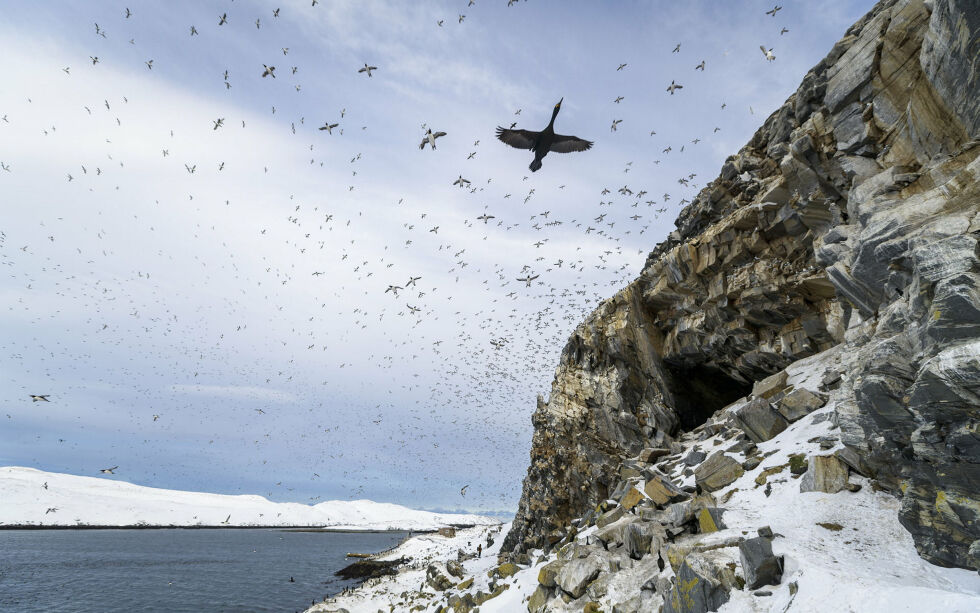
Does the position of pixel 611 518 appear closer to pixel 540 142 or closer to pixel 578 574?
pixel 578 574

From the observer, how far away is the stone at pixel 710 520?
41.0ft

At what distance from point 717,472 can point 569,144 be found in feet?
58.2

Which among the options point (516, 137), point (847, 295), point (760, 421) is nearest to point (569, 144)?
point (516, 137)

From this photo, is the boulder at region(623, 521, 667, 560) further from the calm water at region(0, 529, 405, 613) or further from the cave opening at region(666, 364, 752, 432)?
the calm water at region(0, 529, 405, 613)

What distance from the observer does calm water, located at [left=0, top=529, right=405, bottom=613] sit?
47875 mm

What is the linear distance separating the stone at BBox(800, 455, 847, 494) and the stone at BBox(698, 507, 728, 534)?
2749 millimetres

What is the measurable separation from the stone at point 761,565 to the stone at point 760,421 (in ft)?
32.8

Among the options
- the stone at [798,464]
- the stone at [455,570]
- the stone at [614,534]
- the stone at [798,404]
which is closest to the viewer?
the stone at [798,464]

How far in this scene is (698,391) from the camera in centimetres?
3616

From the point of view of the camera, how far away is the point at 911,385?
8977 mm

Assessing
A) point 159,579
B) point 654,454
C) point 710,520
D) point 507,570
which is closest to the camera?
point 710,520

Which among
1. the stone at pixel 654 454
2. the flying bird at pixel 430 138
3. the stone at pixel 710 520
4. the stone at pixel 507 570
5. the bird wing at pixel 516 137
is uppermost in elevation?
the bird wing at pixel 516 137

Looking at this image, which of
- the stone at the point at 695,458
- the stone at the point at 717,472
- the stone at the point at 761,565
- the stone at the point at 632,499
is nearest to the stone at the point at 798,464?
A: the stone at the point at 717,472

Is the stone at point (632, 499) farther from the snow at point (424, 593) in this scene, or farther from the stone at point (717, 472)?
the snow at point (424, 593)
